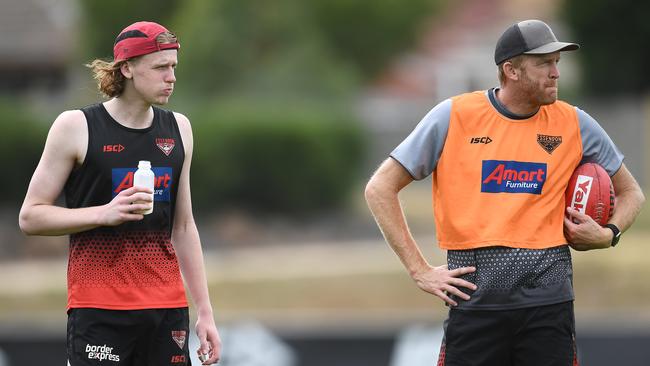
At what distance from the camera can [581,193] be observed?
5.60m

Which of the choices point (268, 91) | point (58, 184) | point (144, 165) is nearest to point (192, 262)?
point (144, 165)

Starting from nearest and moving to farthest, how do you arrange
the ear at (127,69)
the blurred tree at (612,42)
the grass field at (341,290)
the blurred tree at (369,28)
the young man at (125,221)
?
the young man at (125,221), the ear at (127,69), the grass field at (341,290), the blurred tree at (612,42), the blurred tree at (369,28)

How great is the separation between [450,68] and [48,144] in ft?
169

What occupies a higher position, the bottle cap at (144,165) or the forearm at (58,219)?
the bottle cap at (144,165)

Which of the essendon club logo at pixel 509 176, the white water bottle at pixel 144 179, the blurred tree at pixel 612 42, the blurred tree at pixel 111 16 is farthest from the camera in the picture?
the blurred tree at pixel 111 16

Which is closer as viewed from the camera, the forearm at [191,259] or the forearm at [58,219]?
the forearm at [58,219]

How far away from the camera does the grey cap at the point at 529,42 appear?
548cm

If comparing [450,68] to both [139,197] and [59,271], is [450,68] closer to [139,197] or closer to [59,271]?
[59,271]

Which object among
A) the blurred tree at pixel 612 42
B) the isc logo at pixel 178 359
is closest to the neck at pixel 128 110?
the isc logo at pixel 178 359

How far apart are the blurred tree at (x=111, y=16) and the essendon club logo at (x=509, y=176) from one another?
30.7 m

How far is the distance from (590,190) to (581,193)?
0.14 ft

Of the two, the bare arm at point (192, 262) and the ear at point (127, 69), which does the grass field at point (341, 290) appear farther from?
the ear at point (127, 69)

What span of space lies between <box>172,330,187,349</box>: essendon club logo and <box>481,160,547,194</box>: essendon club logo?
1.51 m

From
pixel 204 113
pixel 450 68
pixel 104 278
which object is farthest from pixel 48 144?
pixel 450 68
